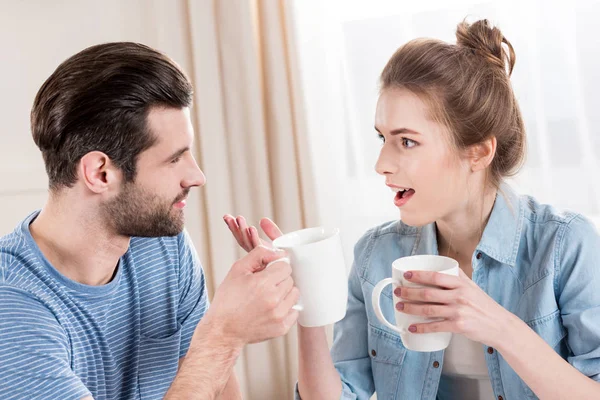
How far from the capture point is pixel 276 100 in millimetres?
2287

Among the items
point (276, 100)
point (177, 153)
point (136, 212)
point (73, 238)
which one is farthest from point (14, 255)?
point (276, 100)

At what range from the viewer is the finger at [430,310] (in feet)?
3.36

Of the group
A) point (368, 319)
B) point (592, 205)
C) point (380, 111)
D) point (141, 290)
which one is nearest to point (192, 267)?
point (141, 290)

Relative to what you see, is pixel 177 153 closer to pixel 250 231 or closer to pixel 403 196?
pixel 250 231

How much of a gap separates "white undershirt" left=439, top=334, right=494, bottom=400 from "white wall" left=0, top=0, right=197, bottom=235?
1.53m

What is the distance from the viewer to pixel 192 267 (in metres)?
1.48

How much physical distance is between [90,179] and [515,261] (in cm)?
82

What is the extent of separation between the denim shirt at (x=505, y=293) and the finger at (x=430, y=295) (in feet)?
0.97

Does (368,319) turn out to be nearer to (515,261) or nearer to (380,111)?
(515,261)

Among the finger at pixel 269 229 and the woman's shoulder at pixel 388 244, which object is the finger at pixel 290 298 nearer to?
the finger at pixel 269 229

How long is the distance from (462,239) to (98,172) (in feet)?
2.45

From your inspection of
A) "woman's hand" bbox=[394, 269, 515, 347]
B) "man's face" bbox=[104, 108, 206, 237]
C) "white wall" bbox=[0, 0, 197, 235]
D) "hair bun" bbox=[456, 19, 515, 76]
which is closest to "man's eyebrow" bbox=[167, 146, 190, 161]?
"man's face" bbox=[104, 108, 206, 237]

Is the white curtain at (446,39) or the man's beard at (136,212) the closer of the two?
the man's beard at (136,212)

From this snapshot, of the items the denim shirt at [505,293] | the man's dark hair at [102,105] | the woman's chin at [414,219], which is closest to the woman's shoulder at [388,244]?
the denim shirt at [505,293]
